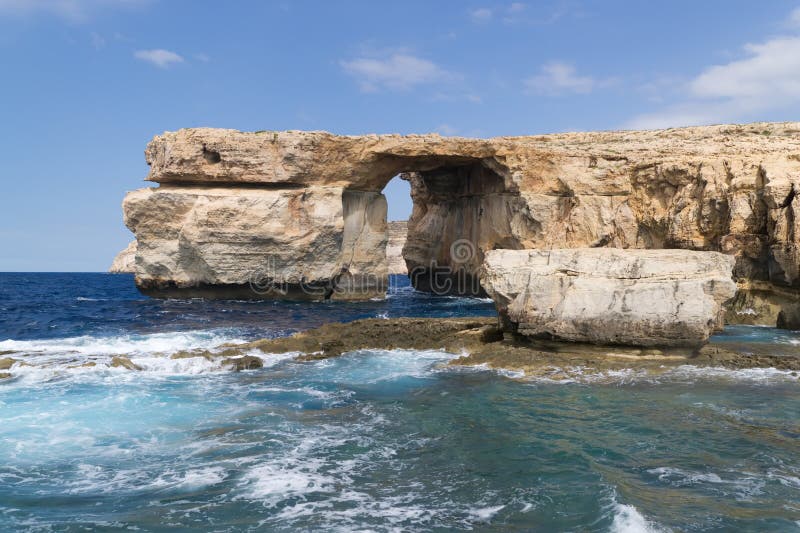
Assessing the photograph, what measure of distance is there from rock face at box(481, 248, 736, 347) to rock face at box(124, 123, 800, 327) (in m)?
12.4

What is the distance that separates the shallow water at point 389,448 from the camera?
6.18 metres

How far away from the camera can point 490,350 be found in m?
14.6

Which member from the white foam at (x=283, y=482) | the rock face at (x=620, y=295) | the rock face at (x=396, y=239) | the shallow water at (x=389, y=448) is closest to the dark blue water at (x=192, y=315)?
the shallow water at (x=389, y=448)

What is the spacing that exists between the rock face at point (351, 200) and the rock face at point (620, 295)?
1237 centimetres

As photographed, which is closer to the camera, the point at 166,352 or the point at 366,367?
the point at 366,367

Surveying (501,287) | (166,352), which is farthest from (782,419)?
(166,352)

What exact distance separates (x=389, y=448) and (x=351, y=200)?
22919 millimetres

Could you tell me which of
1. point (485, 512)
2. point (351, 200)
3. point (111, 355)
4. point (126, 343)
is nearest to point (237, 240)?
point (351, 200)

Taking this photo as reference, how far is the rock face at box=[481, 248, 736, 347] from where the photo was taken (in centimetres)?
1322

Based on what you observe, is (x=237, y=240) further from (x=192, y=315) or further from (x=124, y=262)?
(x=124, y=262)

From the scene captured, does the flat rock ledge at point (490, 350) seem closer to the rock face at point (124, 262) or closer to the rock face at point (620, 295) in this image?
the rock face at point (620, 295)

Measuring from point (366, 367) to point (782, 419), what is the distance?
25.8 feet

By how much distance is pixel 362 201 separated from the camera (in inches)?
1203

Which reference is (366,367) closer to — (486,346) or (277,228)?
(486,346)
